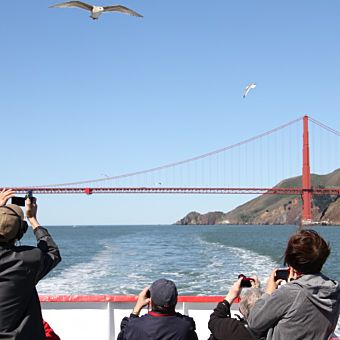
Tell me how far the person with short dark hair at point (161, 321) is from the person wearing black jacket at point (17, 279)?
1.48 ft

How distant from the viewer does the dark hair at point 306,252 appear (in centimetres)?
204

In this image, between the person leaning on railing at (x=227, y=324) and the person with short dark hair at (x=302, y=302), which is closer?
the person with short dark hair at (x=302, y=302)

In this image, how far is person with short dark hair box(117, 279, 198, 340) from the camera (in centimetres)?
249

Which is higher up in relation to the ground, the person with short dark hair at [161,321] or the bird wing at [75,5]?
the bird wing at [75,5]

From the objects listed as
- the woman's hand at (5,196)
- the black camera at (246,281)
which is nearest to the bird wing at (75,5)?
the woman's hand at (5,196)

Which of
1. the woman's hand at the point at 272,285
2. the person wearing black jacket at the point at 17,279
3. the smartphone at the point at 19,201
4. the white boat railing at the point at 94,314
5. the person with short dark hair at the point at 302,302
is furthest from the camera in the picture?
the white boat railing at the point at 94,314

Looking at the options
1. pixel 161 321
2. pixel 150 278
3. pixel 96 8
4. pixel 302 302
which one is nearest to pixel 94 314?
pixel 161 321

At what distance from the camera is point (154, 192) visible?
50969 millimetres

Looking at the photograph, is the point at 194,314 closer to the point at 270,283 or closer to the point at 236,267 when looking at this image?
the point at 270,283

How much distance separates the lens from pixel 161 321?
252 cm

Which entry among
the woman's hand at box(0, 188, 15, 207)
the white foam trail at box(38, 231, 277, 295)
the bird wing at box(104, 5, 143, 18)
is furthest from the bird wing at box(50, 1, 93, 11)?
the woman's hand at box(0, 188, 15, 207)

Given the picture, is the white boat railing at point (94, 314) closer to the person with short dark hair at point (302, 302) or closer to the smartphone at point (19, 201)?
the smartphone at point (19, 201)

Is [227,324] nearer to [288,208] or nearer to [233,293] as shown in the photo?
[233,293]

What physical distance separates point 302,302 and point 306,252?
0.17m
